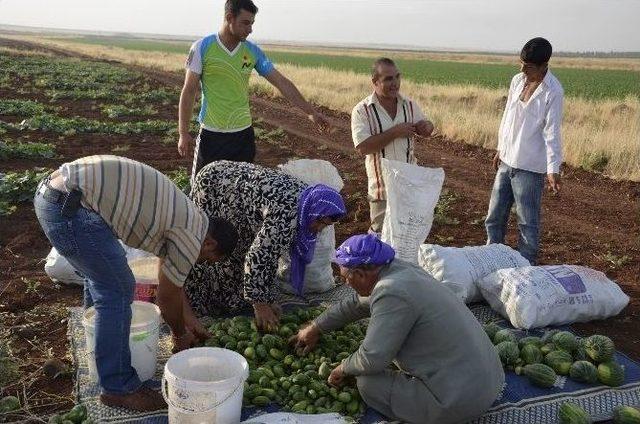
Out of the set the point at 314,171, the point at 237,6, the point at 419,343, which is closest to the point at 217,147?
the point at 314,171

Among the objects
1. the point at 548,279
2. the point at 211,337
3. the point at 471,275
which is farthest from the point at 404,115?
the point at 211,337

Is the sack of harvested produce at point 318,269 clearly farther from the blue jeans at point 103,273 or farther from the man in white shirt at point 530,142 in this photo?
the blue jeans at point 103,273

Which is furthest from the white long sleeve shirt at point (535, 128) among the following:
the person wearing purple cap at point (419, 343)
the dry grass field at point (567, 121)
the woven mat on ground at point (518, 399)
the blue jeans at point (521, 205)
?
the dry grass field at point (567, 121)

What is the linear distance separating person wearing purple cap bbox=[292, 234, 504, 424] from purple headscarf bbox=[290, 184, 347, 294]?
0.74 m

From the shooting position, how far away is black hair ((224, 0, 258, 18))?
15.2 feet

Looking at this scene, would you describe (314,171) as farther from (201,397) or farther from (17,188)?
(17,188)

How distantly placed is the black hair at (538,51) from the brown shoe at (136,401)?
11.8 ft

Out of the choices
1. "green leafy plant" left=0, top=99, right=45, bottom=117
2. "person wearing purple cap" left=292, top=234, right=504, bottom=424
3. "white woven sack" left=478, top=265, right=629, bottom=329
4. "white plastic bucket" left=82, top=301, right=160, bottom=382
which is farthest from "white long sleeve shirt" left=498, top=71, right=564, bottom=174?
"green leafy plant" left=0, top=99, right=45, bottom=117

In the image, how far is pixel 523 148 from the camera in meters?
4.92

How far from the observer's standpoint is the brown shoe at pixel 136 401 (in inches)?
127

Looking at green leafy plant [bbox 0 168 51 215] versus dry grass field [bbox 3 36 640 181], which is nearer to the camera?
green leafy plant [bbox 0 168 51 215]

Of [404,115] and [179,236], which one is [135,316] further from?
[404,115]

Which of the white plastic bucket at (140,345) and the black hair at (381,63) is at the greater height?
the black hair at (381,63)

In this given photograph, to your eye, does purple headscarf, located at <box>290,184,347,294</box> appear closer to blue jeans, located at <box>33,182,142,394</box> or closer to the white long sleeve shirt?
blue jeans, located at <box>33,182,142,394</box>
